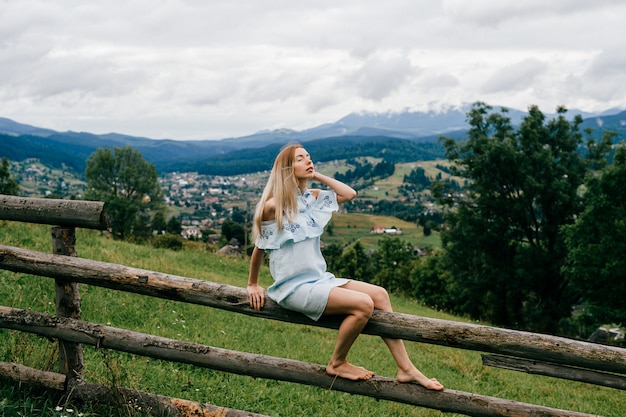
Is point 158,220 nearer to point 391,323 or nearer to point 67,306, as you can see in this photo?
point 67,306

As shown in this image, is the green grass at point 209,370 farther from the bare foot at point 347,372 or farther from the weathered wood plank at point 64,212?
the bare foot at point 347,372

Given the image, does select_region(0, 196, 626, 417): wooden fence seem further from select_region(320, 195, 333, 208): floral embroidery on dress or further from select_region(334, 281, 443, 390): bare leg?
select_region(320, 195, 333, 208): floral embroidery on dress

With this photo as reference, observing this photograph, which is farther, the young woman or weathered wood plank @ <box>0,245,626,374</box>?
the young woman

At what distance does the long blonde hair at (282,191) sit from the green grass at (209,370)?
5.61ft

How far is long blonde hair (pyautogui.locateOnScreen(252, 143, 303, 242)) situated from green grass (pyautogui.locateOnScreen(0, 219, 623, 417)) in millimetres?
1710

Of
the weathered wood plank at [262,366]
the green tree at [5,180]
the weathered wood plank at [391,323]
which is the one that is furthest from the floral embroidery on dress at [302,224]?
the green tree at [5,180]

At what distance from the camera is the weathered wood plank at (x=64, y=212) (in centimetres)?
433

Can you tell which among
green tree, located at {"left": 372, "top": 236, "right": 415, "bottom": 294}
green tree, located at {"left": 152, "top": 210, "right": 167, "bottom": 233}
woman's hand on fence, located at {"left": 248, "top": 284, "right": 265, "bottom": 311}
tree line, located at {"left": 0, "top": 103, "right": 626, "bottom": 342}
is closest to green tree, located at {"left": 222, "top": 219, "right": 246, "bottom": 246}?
green tree, located at {"left": 152, "top": 210, "right": 167, "bottom": 233}

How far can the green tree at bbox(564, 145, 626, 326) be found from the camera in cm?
2144

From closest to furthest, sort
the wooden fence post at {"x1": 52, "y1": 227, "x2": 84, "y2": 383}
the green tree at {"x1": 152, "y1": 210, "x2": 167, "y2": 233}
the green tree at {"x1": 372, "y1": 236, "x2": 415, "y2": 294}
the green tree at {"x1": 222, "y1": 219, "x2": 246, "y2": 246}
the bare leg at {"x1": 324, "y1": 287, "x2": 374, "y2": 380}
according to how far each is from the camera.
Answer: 1. the bare leg at {"x1": 324, "y1": 287, "x2": 374, "y2": 380}
2. the wooden fence post at {"x1": 52, "y1": 227, "x2": 84, "y2": 383}
3. the green tree at {"x1": 372, "y1": 236, "x2": 415, "y2": 294}
4. the green tree at {"x1": 152, "y1": 210, "x2": 167, "y2": 233}
5. the green tree at {"x1": 222, "y1": 219, "x2": 246, "y2": 246}

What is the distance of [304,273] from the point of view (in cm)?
406

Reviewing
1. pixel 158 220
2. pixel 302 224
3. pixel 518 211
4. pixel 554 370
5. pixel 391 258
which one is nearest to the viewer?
pixel 554 370

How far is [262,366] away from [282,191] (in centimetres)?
138

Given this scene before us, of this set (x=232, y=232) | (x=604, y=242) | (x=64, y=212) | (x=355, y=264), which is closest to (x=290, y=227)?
(x=64, y=212)
